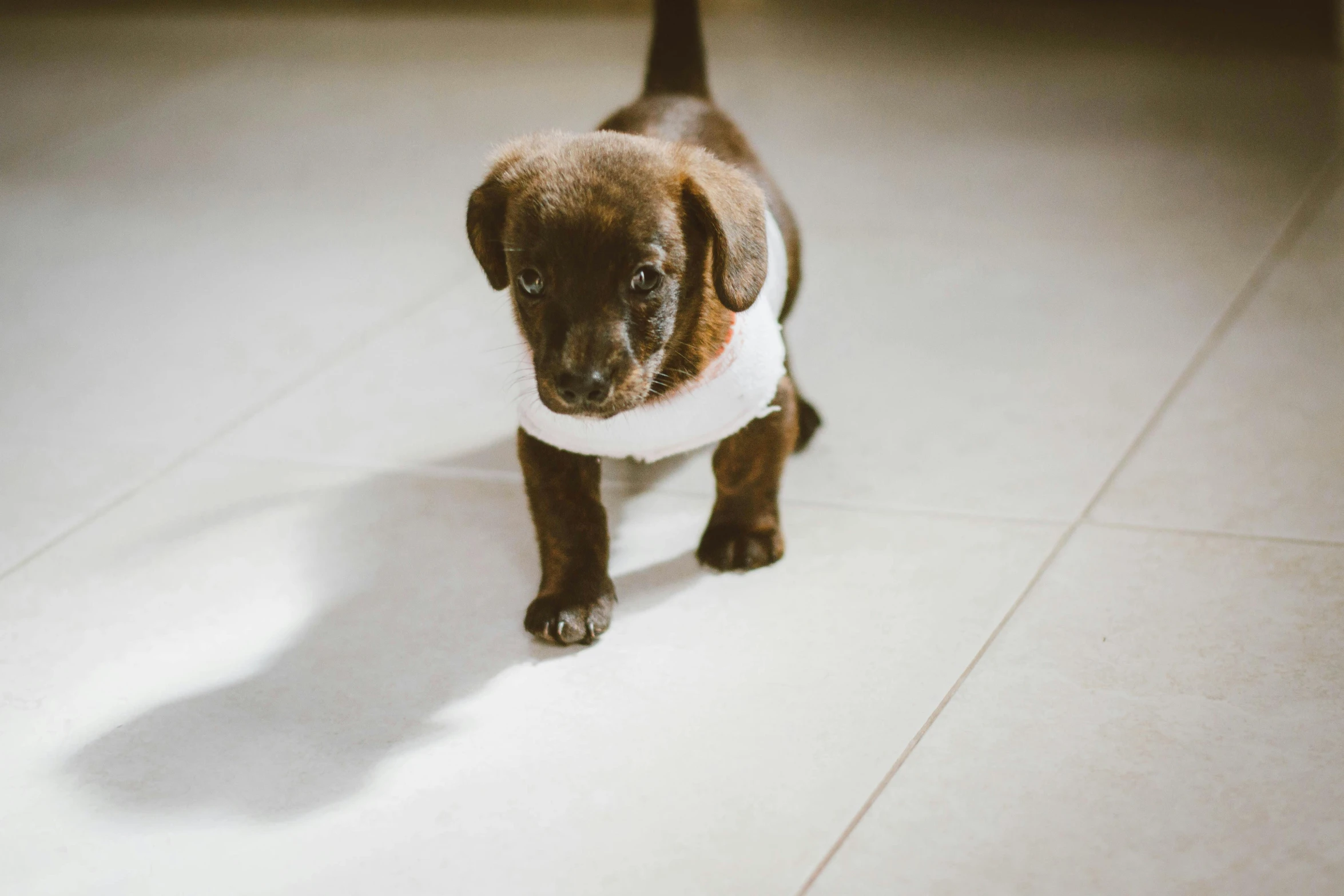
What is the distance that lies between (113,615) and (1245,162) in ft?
9.34

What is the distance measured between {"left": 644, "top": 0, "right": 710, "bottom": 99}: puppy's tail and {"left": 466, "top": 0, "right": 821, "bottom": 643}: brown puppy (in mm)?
466

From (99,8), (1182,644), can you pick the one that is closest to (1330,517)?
(1182,644)

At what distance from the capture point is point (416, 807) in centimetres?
167

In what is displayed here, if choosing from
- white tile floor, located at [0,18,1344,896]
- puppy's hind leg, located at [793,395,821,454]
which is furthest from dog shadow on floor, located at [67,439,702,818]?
puppy's hind leg, located at [793,395,821,454]

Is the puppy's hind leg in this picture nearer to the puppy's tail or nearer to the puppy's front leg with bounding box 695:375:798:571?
the puppy's front leg with bounding box 695:375:798:571

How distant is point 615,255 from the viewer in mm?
1751

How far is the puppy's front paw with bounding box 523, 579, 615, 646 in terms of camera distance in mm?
1956

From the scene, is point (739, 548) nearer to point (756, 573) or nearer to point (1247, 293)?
point (756, 573)

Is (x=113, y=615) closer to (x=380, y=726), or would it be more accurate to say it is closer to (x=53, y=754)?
(x=53, y=754)

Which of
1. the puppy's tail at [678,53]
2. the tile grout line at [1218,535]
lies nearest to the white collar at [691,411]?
the tile grout line at [1218,535]

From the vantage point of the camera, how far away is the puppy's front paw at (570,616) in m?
1.96

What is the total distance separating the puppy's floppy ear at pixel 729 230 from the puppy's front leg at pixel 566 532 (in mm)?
362

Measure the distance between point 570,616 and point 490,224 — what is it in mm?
550

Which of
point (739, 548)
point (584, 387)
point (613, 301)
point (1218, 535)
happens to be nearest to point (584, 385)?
point (584, 387)
